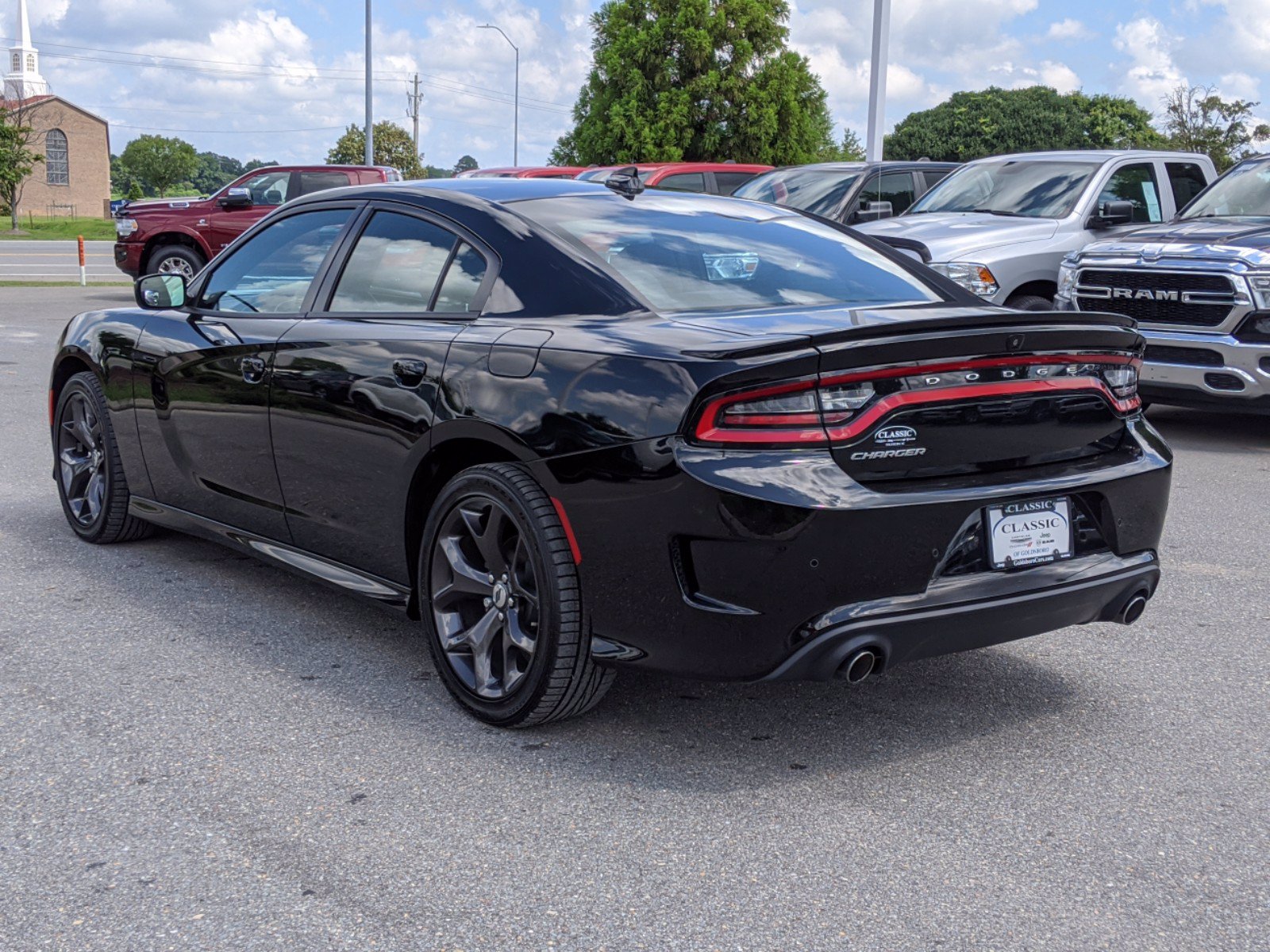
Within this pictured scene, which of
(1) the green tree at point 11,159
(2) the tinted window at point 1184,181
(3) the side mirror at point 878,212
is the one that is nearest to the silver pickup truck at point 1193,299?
(2) the tinted window at point 1184,181

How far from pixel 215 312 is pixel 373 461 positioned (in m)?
1.39

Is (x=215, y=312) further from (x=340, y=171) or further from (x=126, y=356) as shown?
(x=340, y=171)

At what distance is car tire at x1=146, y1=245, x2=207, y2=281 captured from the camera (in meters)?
→ 19.7

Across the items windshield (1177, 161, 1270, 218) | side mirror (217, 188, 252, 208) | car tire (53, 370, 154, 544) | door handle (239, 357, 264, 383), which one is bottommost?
car tire (53, 370, 154, 544)

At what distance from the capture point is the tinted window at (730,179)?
17516 millimetres

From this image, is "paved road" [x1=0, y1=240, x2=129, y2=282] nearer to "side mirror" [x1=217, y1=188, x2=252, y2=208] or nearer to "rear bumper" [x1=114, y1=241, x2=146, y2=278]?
"rear bumper" [x1=114, y1=241, x2=146, y2=278]

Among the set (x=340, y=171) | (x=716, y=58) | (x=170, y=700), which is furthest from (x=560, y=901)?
(x=716, y=58)

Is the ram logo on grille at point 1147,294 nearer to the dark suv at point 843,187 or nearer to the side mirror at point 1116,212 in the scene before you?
the side mirror at point 1116,212

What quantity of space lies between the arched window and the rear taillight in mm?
100813

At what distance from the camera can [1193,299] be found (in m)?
9.01

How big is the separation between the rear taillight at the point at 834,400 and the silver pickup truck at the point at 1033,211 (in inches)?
259

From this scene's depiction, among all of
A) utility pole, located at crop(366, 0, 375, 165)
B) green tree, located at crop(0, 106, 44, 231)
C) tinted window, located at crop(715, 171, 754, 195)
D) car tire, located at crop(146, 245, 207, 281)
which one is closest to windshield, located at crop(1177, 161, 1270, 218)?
tinted window, located at crop(715, 171, 754, 195)

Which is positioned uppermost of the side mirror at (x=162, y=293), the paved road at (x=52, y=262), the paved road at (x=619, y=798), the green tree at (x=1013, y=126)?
the green tree at (x=1013, y=126)

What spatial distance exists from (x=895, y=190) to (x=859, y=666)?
11883 mm
